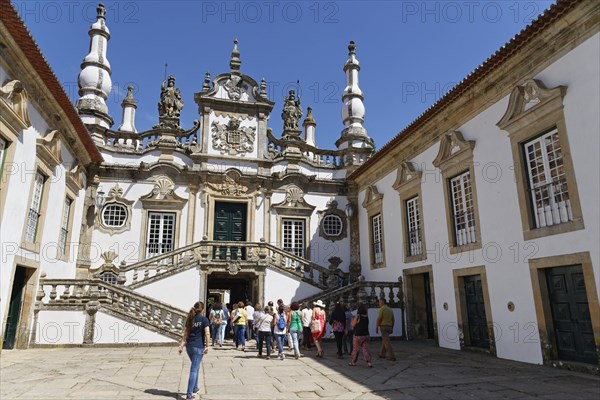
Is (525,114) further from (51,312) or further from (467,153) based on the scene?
(51,312)

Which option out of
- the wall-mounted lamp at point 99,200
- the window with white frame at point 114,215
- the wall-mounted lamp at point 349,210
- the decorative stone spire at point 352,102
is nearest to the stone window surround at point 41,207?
the wall-mounted lamp at point 99,200

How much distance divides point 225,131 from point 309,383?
37.7 feet

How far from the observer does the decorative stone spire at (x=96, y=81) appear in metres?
15.2

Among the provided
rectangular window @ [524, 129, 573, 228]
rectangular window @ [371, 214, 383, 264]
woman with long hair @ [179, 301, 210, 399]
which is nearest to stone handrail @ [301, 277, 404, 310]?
rectangular window @ [371, 214, 383, 264]

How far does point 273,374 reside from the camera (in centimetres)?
712

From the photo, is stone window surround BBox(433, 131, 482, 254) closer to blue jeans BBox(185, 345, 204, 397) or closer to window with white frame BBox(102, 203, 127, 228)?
blue jeans BBox(185, 345, 204, 397)

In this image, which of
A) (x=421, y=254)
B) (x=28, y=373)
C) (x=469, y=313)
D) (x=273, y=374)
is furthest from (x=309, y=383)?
(x=421, y=254)

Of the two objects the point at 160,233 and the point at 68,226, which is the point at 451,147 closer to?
the point at 160,233

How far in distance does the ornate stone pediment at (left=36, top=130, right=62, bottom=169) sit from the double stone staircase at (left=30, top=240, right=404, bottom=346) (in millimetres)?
2906

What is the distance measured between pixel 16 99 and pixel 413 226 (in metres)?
10.3

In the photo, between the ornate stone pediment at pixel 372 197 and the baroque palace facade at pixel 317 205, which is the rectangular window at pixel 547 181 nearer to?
the baroque palace facade at pixel 317 205

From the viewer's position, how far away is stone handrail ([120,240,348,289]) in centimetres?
1309

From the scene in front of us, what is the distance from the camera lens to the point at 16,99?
8.55 m

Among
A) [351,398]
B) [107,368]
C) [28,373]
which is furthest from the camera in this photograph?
[107,368]
